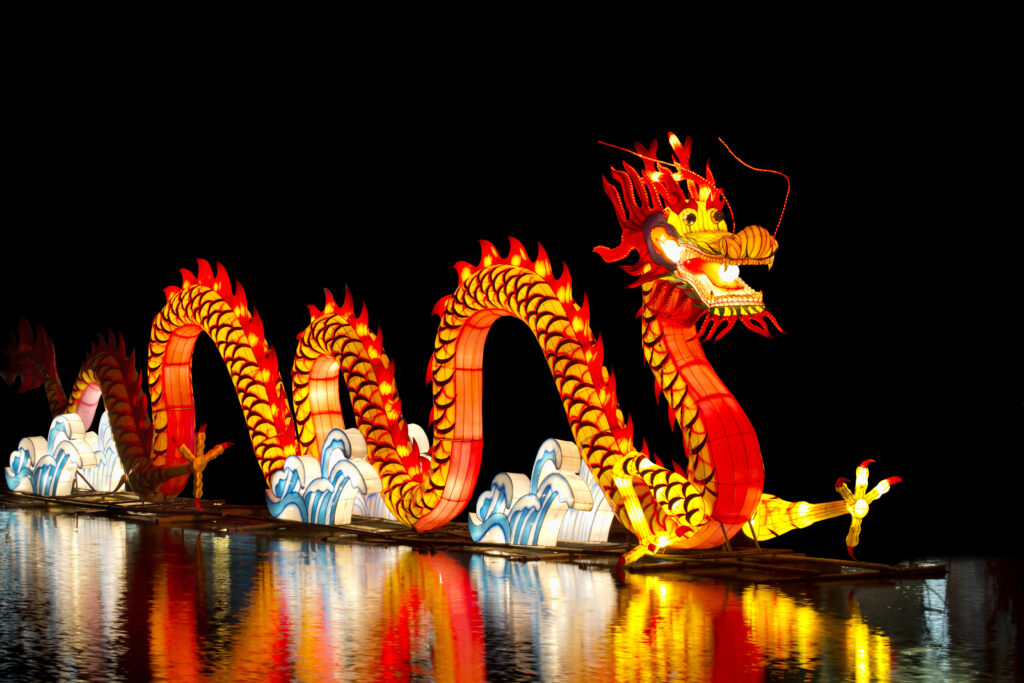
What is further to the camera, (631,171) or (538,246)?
(538,246)

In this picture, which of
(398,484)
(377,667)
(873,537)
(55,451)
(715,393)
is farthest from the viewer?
(55,451)

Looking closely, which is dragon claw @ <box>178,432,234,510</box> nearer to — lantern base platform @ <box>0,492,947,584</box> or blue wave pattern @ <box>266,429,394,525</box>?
lantern base platform @ <box>0,492,947,584</box>

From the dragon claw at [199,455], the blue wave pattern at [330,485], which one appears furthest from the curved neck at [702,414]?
the dragon claw at [199,455]

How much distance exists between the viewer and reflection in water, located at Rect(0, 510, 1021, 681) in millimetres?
7199

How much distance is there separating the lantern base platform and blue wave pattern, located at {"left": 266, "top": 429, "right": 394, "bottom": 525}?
131mm

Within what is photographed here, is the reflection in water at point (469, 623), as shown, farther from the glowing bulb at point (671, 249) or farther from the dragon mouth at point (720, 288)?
the glowing bulb at point (671, 249)

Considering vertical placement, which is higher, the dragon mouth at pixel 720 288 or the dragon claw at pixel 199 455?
the dragon mouth at pixel 720 288

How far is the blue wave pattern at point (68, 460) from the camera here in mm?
17344

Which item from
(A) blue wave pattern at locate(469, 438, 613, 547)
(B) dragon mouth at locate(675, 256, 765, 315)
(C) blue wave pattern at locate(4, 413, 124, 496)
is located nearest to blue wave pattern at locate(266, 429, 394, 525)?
(A) blue wave pattern at locate(469, 438, 613, 547)

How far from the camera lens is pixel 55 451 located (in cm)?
1747

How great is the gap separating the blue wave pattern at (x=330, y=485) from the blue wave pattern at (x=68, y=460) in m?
3.75

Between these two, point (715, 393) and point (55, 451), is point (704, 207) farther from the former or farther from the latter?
point (55, 451)

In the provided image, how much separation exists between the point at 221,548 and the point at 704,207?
555cm

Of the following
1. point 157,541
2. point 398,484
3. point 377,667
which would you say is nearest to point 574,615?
point 377,667
